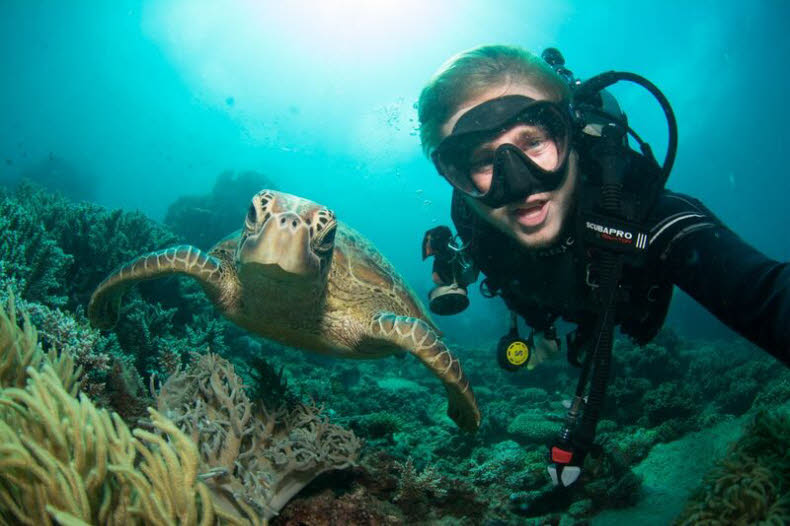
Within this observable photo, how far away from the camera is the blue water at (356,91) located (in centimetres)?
4694

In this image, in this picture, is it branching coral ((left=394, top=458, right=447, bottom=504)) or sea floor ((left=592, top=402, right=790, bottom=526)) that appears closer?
branching coral ((left=394, top=458, right=447, bottom=504))

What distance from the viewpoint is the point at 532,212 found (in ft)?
9.20

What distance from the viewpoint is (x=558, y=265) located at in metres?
3.19

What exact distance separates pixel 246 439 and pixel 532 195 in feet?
8.92

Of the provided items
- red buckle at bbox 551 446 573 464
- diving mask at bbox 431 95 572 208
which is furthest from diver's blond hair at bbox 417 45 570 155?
red buckle at bbox 551 446 573 464

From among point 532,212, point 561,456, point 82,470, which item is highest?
point 532,212

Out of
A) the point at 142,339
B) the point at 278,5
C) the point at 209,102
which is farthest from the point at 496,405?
the point at 209,102

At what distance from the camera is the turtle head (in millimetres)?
2801

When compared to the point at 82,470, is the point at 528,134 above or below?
above

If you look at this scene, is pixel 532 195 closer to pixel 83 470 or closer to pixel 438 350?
pixel 438 350

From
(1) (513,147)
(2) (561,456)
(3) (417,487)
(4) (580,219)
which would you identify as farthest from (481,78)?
(3) (417,487)

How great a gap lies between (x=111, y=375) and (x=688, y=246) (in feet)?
14.0

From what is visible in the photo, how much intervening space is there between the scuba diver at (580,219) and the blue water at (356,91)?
21949 millimetres

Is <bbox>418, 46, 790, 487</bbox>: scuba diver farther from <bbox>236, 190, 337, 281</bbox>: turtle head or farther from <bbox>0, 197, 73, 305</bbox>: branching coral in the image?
<bbox>0, 197, 73, 305</bbox>: branching coral
